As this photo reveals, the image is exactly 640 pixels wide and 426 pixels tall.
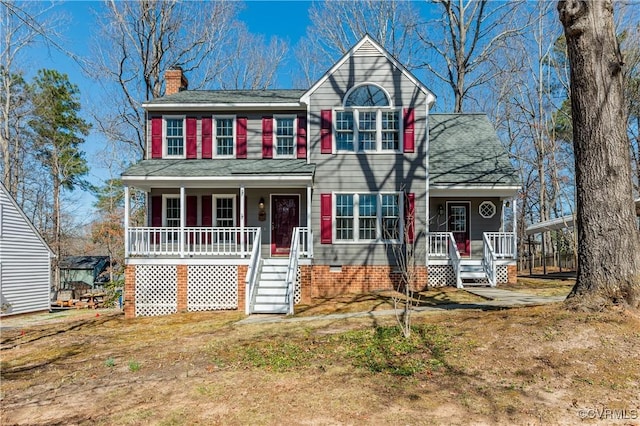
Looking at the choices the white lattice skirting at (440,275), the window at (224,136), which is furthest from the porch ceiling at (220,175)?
the white lattice skirting at (440,275)

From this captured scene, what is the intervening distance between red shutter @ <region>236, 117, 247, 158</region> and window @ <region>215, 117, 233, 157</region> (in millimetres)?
260

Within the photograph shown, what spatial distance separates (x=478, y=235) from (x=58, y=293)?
28.7m

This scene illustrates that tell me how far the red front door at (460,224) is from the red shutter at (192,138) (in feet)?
31.4

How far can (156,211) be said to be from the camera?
14086 mm

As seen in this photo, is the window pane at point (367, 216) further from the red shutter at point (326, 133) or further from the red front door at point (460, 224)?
the red front door at point (460, 224)

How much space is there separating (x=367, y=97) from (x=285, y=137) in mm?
3199

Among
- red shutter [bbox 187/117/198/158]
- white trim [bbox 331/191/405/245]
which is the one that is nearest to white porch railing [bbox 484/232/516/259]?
white trim [bbox 331/191/405/245]

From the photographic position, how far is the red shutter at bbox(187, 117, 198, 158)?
14203mm

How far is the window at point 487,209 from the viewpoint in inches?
576

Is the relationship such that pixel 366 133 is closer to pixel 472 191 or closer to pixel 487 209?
pixel 472 191

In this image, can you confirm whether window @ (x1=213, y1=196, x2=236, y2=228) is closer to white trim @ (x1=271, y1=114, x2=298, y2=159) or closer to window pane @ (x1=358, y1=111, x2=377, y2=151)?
white trim @ (x1=271, y1=114, x2=298, y2=159)

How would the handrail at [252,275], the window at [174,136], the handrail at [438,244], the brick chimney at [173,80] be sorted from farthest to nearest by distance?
1. the brick chimney at [173,80]
2. the window at [174,136]
3. the handrail at [438,244]
4. the handrail at [252,275]

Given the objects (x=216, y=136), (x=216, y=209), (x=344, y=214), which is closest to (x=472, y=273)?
(x=344, y=214)

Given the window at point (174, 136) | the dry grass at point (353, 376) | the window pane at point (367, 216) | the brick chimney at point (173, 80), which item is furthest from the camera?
the brick chimney at point (173, 80)
